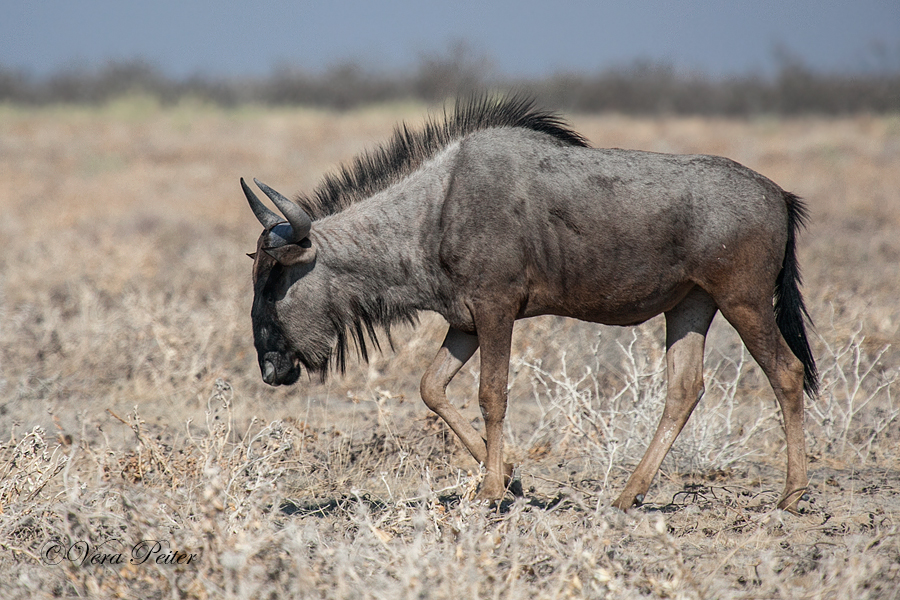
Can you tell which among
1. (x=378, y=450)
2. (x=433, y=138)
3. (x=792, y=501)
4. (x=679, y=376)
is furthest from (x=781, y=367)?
(x=378, y=450)

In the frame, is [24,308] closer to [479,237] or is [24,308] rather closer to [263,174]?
[479,237]

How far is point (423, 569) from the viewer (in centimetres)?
337

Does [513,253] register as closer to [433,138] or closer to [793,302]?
[433,138]

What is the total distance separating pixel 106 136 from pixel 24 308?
18286 millimetres

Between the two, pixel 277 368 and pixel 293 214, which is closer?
pixel 293 214

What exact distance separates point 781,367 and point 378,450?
7.97ft

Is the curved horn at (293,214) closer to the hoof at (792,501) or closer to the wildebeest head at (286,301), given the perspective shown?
the wildebeest head at (286,301)

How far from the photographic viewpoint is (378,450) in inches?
217

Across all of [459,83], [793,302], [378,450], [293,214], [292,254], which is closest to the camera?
[293,214]

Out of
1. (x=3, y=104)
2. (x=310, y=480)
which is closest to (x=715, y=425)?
(x=310, y=480)

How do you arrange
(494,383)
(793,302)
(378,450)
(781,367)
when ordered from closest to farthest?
(494,383) → (781,367) → (793,302) → (378,450)

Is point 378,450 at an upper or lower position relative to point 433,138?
lower

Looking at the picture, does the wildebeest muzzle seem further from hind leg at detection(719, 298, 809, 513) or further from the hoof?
the hoof

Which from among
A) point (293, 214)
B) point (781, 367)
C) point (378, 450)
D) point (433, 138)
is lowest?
point (378, 450)
